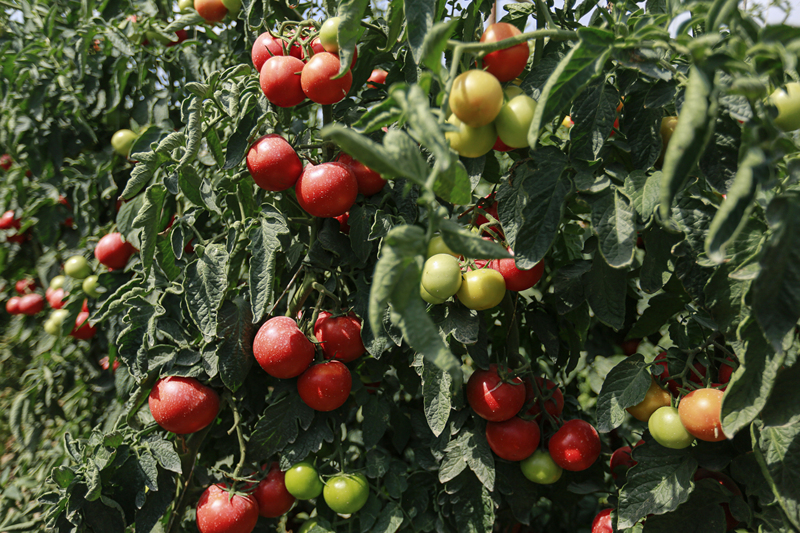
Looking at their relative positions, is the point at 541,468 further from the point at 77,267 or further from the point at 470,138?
the point at 77,267

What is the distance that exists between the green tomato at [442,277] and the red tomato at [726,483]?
0.57 metres

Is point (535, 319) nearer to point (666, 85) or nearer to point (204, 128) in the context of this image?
point (666, 85)

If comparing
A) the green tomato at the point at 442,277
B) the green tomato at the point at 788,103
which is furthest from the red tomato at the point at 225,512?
the green tomato at the point at 788,103

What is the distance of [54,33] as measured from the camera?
59.4 inches

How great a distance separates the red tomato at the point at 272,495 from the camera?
3.33ft

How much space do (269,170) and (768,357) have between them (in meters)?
0.79

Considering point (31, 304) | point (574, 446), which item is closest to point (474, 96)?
point (574, 446)

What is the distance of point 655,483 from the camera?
Result: 0.79 metres

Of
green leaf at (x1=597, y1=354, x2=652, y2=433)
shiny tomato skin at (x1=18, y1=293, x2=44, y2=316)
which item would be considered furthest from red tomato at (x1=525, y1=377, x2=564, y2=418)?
shiny tomato skin at (x1=18, y1=293, x2=44, y2=316)

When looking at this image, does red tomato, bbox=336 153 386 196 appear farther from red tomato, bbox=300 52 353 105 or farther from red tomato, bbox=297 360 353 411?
red tomato, bbox=297 360 353 411

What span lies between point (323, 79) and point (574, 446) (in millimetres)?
799

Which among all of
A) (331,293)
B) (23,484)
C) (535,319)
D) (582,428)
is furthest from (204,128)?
(23,484)

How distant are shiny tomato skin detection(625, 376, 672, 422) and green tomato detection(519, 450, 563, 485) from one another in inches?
7.9

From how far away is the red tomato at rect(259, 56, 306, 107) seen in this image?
0.85 m
